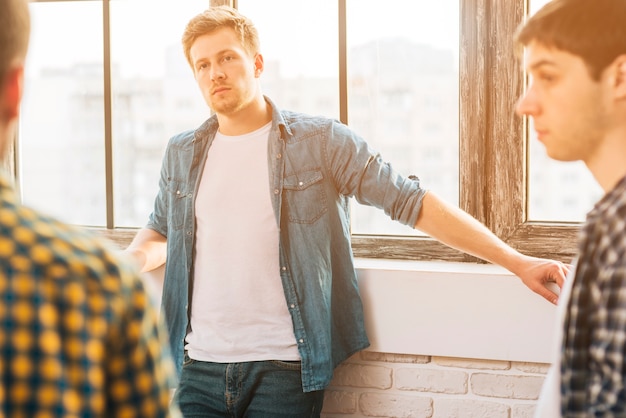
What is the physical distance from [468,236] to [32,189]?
5.26ft

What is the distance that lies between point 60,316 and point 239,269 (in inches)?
55.6

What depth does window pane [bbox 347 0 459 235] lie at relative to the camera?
2.37 meters

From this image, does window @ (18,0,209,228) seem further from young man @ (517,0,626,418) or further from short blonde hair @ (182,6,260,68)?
young man @ (517,0,626,418)

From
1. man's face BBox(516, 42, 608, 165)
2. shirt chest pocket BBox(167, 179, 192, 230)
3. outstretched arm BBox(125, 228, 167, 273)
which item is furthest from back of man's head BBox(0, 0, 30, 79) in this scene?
outstretched arm BBox(125, 228, 167, 273)

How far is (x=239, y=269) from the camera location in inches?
81.4

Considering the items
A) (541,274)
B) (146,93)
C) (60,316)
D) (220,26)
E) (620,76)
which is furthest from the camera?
(146,93)

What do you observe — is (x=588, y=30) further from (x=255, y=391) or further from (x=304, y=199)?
(x=255, y=391)

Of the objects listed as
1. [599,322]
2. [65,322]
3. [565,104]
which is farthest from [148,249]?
[65,322]

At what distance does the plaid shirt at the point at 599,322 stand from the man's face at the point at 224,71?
4.08 ft

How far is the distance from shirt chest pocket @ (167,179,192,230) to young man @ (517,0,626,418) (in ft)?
3.63

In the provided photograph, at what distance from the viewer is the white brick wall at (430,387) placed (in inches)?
86.0

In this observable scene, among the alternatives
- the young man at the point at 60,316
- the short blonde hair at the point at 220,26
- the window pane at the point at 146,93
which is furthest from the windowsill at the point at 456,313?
the young man at the point at 60,316

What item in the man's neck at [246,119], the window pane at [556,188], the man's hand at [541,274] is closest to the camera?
the man's hand at [541,274]

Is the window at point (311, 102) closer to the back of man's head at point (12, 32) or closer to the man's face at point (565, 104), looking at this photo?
the man's face at point (565, 104)
